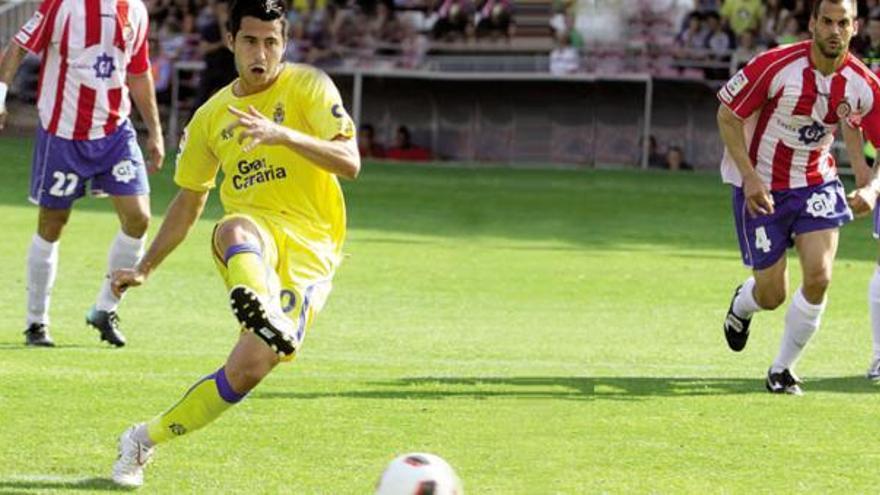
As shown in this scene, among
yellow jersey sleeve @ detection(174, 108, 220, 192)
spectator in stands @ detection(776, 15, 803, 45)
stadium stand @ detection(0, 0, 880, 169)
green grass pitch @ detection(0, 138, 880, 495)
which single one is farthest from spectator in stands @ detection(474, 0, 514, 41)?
yellow jersey sleeve @ detection(174, 108, 220, 192)

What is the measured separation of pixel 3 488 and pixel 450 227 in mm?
13701

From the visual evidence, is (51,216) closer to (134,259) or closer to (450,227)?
(134,259)

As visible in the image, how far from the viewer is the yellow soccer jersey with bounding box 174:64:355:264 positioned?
26.1 feet

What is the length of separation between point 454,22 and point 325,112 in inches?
886

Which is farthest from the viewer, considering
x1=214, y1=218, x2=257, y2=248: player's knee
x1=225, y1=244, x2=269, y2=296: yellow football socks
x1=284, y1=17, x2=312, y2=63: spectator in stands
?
x1=284, y1=17, x2=312, y2=63: spectator in stands

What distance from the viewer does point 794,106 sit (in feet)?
34.8

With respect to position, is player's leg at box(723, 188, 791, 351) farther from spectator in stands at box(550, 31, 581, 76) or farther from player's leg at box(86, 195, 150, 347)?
spectator in stands at box(550, 31, 581, 76)

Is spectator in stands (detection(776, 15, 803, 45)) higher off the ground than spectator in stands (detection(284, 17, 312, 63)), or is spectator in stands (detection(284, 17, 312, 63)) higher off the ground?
spectator in stands (detection(776, 15, 803, 45))

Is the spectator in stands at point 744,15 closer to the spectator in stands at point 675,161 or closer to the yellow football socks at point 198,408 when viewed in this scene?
the spectator in stands at point 675,161

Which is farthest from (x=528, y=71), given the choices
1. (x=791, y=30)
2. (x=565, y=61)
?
(x=791, y=30)

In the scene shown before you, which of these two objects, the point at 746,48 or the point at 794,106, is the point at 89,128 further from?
the point at 746,48

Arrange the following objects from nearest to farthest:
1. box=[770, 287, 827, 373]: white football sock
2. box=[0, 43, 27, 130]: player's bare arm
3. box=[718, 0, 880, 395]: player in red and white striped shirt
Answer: box=[718, 0, 880, 395]: player in red and white striped shirt < box=[770, 287, 827, 373]: white football sock < box=[0, 43, 27, 130]: player's bare arm

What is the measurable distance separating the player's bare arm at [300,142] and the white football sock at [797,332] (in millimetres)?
3827

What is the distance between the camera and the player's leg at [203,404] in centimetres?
739
